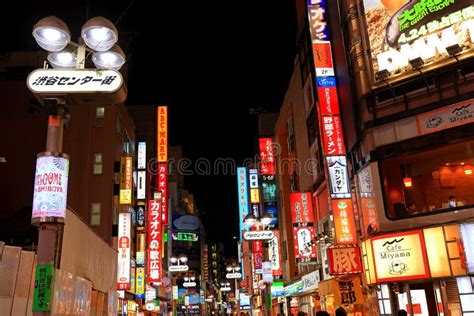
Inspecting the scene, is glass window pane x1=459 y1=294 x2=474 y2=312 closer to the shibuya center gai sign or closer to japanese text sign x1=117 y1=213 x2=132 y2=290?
the shibuya center gai sign

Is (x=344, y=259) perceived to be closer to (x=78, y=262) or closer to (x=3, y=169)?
(x=78, y=262)

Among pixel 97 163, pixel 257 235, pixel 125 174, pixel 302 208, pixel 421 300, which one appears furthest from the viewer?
pixel 97 163

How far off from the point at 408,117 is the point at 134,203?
27.9 m

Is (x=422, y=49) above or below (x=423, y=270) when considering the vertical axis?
above

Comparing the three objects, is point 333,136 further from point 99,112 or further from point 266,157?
point 99,112

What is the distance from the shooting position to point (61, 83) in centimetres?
771

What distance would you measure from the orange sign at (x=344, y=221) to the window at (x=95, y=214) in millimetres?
19871

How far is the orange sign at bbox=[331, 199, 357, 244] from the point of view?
18859 mm

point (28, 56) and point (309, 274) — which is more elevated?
point (28, 56)

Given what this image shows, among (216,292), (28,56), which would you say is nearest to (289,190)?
(28,56)

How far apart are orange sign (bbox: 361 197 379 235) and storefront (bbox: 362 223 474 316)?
602mm

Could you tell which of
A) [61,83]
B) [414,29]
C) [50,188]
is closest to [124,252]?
[414,29]

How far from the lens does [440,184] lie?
17781 mm

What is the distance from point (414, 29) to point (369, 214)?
23.9ft
